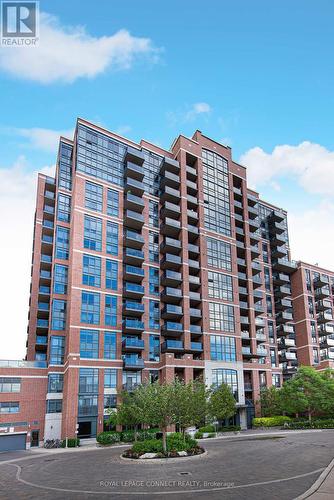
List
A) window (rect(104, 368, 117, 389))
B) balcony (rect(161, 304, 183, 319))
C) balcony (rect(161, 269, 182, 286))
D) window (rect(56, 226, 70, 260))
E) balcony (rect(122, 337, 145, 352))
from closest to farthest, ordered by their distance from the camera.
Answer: window (rect(104, 368, 117, 389)), balcony (rect(122, 337, 145, 352)), balcony (rect(161, 304, 183, 319)), balcony (rect(161, 269, 182, 286)), window (rect(56, 226, 70, 260))

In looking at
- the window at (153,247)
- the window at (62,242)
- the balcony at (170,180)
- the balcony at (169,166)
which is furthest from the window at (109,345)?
the balcony at (169,166)

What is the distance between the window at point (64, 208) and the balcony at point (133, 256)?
10782 millimetres

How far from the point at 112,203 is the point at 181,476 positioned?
45979 mm

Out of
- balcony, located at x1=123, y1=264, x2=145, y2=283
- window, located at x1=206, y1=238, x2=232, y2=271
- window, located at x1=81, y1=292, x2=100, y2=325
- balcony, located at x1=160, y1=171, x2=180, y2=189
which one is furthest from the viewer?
balcony, located at x1=160, y1=171, x2=180, y2=189

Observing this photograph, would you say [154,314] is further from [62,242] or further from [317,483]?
[317,483]

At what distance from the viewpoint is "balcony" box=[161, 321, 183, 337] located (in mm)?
58344

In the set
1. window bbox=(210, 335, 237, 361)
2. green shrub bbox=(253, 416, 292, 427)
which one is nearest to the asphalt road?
green shrub bbox=(253, 416, 292, 427)

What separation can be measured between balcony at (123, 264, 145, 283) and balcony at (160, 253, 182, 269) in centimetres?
397

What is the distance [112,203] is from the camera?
6291 centimetres

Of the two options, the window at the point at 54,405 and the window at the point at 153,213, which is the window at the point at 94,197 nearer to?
the window at the point at 153,213

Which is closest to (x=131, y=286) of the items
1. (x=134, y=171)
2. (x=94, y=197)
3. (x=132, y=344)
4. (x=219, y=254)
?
(x=132, y=344)

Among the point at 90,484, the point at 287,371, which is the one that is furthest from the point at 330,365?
the point at 90,484

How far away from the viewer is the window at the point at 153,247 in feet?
213

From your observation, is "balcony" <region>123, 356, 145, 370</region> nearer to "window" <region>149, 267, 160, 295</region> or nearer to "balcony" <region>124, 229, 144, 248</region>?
"window" <region>149, 267, 160, 295</region>
